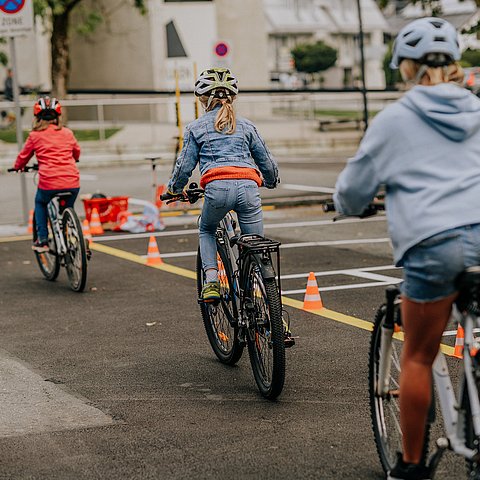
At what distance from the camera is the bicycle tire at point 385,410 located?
16.5 feet

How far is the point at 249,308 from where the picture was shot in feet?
23.0

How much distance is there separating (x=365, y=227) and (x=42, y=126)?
5393 mm

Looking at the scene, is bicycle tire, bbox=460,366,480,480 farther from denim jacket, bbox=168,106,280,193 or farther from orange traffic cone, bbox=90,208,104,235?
orange traffic cone, bbox=90,208,104,235

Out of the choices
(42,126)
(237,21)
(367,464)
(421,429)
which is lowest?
(367,464)

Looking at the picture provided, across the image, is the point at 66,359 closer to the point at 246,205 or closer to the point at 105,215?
the point at 246,205

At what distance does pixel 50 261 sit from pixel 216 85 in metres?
4.79

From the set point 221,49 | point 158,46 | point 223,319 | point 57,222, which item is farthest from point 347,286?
point 158,46

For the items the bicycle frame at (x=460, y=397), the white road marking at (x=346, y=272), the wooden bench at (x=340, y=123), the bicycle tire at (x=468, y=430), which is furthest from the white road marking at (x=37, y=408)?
the wooden bench at (x=340, y=123)

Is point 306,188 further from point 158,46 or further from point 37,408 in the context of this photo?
point 158,46

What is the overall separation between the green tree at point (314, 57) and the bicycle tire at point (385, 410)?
72041 millimetres

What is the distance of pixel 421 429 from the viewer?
4.59 meters

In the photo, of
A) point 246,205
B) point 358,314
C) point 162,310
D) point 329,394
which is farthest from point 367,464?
point 162,310

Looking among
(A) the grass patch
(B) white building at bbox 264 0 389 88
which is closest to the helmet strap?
(A) the grass patch

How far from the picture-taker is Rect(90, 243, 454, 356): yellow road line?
8663 millimetres
